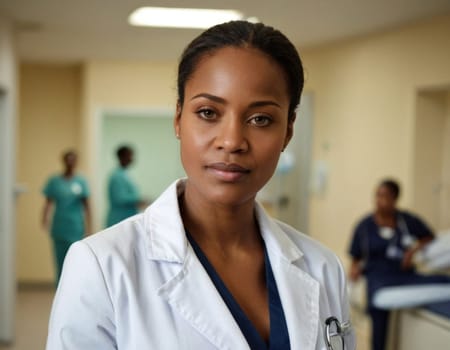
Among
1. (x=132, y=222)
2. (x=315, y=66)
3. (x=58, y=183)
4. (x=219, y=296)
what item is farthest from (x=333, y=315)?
(x=315, y=66)

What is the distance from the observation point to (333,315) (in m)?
1.09

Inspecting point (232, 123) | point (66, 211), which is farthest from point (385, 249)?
point (232, 123)

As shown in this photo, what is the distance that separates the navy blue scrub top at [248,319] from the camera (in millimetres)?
947

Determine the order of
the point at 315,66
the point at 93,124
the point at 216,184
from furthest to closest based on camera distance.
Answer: the point at 93,124 → the point at 315,66 → the point at 216,184

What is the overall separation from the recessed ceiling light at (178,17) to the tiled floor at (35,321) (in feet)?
7.63

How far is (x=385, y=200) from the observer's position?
3811 mm

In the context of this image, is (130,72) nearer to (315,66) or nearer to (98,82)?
(98,82)

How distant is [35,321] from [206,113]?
15.3 feet

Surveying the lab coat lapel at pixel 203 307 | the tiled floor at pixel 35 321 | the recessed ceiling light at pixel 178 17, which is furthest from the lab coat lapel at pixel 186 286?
the tiled floor at pixel 35 321

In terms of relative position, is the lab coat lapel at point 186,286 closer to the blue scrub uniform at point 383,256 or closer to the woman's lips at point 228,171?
the woman's lips at point 228,171

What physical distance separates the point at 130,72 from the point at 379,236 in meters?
3.53

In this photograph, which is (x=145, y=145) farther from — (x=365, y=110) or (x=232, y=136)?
(x=232, y=136)

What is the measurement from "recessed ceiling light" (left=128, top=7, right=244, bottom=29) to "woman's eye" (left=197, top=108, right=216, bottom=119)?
3215mm

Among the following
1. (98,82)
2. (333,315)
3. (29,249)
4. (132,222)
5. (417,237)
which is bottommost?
(29,249)
